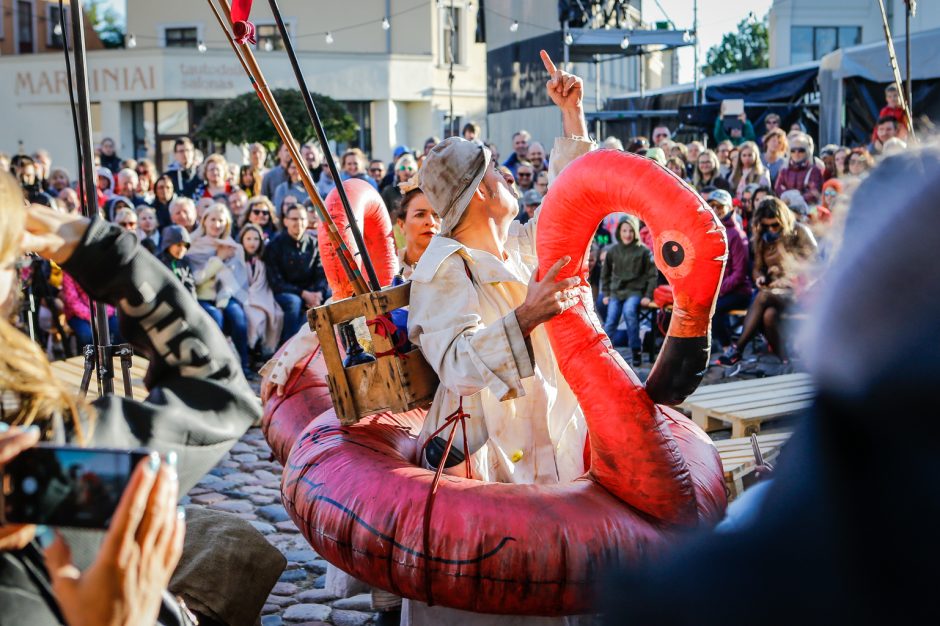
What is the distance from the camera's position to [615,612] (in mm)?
1216

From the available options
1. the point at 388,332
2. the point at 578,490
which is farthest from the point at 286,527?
the point at 578,490

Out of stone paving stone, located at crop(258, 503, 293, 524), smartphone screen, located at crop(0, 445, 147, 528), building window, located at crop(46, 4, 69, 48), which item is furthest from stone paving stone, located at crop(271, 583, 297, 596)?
building window, located at crop(46, 4, 69, 48)

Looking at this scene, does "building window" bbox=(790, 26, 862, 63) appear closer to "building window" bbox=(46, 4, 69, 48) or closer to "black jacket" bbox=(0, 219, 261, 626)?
"building window" bbox=(46, 4, 69, 48)

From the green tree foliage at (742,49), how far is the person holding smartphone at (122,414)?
50.2 metres

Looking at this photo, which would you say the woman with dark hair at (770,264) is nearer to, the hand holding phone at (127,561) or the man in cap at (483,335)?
the man in cap at (483,335)

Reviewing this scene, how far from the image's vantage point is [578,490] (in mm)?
2934

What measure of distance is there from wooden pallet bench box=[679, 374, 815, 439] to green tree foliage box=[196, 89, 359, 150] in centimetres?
1863

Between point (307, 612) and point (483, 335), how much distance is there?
182cm

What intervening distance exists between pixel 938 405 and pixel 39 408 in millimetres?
1295

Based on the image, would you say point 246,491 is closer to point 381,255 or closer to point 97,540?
point 381,255

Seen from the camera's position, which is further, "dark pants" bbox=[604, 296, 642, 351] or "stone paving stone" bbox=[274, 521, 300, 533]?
"dark pants" bbox=[604, 296, 642, 351]

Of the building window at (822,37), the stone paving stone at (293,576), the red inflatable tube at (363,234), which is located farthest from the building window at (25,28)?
the stone paving stone at (293,576)

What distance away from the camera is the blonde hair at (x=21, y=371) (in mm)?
1437

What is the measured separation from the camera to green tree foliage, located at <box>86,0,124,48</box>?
4424 centimetres
